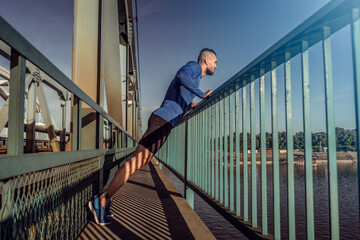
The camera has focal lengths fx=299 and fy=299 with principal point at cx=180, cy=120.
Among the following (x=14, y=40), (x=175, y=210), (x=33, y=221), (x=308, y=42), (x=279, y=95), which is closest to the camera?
(x=14, y=40)

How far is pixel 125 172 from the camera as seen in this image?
2.70 metres

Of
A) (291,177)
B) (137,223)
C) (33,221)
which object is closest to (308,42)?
(291,177)

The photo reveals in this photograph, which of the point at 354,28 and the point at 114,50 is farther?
the point at 114,50

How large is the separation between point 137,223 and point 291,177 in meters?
1.64

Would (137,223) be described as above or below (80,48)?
below

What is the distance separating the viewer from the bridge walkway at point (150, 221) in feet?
7.45

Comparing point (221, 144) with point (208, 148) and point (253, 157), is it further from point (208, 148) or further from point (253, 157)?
point (253, 157)

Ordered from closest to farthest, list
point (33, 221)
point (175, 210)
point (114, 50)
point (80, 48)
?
point (33, 221), point (175, 210), point (80, 48), point (114, 50)

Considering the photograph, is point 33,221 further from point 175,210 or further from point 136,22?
point 136,22

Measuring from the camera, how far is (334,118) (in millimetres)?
1095

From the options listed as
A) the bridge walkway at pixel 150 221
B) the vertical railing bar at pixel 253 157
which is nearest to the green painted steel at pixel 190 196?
the bridge walkway at pixel 150 221

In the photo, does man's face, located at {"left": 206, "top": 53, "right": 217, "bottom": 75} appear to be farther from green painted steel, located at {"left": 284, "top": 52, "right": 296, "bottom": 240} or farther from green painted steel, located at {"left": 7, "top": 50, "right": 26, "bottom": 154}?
green painted steel, located at {"left": 7, "top": 50, "right": 26, "bottom": 154}

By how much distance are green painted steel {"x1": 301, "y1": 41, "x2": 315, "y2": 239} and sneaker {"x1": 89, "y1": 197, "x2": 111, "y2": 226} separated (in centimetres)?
180

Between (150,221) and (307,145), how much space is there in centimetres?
182
